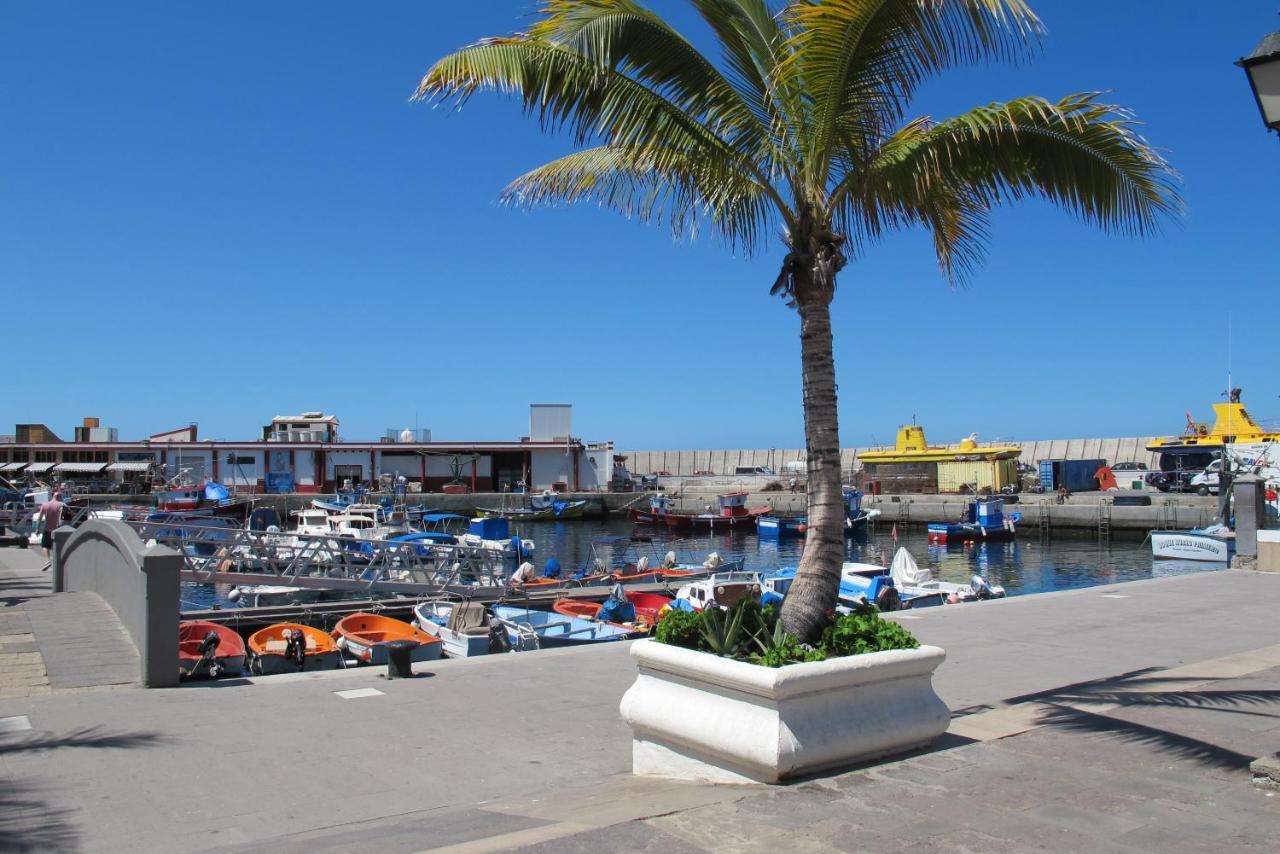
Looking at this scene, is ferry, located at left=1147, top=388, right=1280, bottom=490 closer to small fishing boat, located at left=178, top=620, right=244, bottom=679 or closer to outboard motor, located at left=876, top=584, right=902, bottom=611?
outboard motor, located at left=876, top=584, right=902, bottom=611

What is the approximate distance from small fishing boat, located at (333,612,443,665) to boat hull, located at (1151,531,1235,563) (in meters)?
29.5

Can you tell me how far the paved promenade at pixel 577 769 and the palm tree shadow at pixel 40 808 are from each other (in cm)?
2

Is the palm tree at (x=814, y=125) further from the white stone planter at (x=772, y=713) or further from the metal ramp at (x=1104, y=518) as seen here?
the metal ramp at (x=1104, y=518)

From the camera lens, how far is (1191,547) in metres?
35.9

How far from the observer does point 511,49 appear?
7984 mm

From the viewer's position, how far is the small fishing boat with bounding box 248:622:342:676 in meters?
15.0

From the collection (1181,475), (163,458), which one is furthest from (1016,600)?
(163,458)

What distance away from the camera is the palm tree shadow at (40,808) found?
18.6 feet

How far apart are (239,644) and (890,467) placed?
201 ft

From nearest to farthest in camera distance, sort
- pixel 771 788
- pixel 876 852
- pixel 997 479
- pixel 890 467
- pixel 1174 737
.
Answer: pixel 876 852 → pixel 771 788 → pixel 1174 737 → pixel 997 479 → pixel 890 467

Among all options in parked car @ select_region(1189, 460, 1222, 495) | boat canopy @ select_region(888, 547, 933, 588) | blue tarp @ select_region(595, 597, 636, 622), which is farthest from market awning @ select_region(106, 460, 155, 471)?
parked car @ select_region(1189, 460, 1222, 495)

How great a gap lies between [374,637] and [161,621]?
7.59 m

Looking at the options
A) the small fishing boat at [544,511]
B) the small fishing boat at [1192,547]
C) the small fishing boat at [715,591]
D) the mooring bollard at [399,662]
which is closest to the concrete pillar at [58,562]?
the mooring bollard at [399,662]

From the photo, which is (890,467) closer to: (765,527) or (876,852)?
(765,527)
